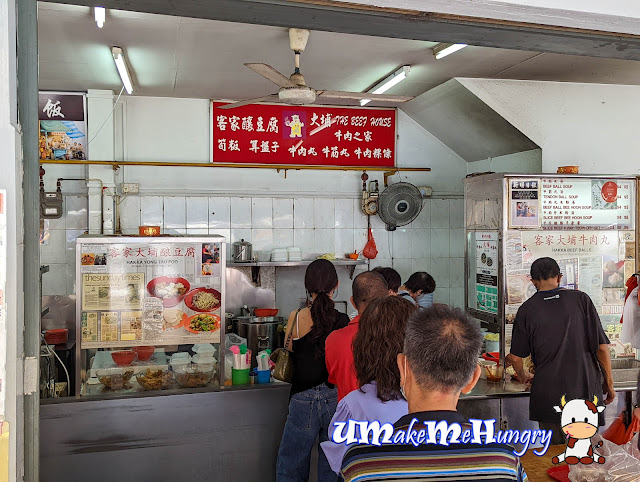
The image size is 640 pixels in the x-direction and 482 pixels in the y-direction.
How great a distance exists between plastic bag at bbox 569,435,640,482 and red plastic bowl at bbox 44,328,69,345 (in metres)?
4.48

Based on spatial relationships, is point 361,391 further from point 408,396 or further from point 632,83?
point 632,83

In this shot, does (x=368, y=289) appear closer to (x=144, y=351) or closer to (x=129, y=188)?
(x=144, y=351)

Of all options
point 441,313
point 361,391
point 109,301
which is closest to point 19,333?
point 441,313

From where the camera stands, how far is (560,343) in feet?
12.4

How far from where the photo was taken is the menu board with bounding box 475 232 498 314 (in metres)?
4.64

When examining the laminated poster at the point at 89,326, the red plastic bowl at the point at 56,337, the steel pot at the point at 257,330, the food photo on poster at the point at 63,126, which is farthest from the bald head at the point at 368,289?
the food photo on poster at the point at 63,126

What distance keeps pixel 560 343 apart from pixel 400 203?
10.3 feet

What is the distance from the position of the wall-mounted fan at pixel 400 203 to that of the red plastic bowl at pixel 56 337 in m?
3.48

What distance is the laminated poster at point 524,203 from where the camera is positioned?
4.59 meters

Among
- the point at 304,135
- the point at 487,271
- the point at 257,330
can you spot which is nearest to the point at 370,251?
the point at 304,135

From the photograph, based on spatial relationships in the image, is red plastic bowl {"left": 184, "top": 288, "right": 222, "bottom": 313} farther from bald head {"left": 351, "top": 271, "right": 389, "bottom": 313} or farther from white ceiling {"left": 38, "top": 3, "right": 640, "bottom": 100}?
white ceiling {"left": 38, "top": 3, "right": 640, "bottom": 100}

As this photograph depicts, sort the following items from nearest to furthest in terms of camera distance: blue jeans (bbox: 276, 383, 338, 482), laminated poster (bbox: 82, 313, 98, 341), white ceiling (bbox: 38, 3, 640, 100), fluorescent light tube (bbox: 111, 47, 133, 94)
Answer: blue jeans (bbox: 276, 383, 338, 482) → laminated poster (bbox: 82, 313, 98, 341) → white ceiling (bbox: 38, 3, 640, 100) → fluorescent light tube (bbox: 111, 47, 133, 94)

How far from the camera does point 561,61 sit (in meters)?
4.96

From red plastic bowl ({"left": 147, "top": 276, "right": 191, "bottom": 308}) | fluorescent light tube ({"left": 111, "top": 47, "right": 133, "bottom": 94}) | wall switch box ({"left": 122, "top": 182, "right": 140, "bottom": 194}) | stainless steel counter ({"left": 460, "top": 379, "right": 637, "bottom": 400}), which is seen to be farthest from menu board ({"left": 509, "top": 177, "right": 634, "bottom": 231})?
wall switch box ({"left": 122, "top": 182, "right": 140, "bottom": 194})
